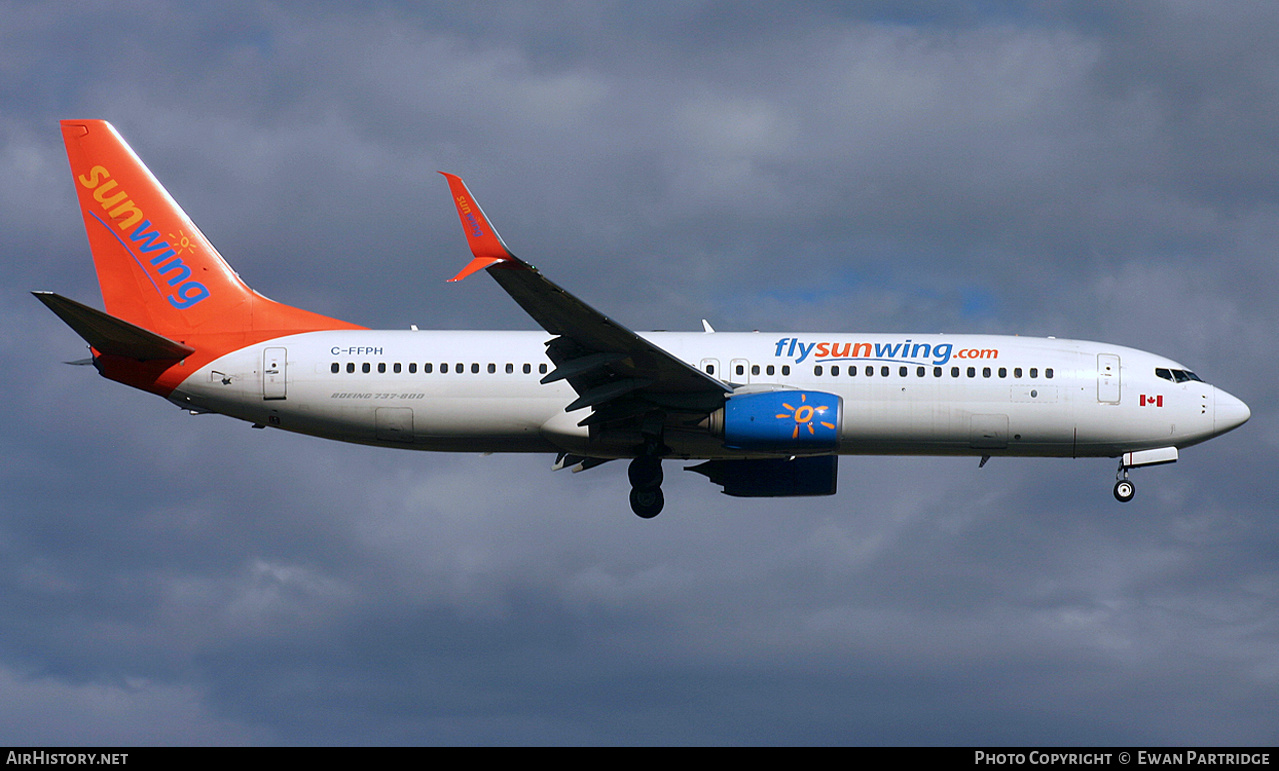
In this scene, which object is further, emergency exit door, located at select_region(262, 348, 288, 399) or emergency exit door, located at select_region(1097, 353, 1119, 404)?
emergency exit door, located at select_region(1097, 353, 1119, 404)

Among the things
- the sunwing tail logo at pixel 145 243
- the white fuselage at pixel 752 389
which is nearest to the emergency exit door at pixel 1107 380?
the white fuselage at pixel 752 389

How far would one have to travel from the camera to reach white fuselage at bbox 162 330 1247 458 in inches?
1315

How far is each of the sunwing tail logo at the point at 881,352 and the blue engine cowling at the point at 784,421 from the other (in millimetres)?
1838

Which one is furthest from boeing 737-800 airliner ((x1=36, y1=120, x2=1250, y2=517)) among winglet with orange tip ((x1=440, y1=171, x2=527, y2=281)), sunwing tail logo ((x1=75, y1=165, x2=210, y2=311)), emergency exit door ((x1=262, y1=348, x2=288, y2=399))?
winglet with orange tip ((x1=440, y1=171, x2=527, y2=281))

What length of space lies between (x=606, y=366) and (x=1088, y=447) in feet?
39.5

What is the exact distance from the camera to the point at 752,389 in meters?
33.3

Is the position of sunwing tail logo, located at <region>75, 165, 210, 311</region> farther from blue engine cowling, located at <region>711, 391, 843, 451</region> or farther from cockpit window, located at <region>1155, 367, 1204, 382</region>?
cockpit window, located at <region>1155, 367, 1204, 382</region>

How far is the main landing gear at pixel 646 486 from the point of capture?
34344mm

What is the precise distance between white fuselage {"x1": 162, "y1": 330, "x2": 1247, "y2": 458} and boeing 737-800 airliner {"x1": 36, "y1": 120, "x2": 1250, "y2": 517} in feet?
0.13

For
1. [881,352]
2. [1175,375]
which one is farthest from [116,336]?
[1175,375]

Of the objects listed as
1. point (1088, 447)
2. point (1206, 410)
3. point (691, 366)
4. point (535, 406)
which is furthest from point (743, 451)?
point (1206, 410)

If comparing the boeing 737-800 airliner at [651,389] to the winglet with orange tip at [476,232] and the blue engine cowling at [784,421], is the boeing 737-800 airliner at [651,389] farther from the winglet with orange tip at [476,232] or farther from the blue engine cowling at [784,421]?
the winglet with orange tip at [476,232]

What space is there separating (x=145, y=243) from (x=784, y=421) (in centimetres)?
1699
